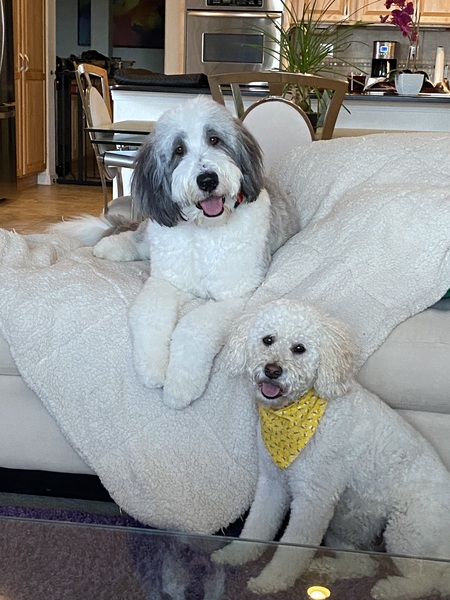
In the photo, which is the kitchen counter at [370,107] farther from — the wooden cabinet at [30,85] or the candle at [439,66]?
the wooden cabinet at [30,85]

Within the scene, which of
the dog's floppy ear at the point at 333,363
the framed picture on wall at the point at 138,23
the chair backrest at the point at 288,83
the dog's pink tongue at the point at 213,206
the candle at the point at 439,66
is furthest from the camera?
the framed picture on wall at the point at 138,23

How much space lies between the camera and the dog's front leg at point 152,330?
169 cm

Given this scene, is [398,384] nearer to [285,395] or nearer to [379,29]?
[285,395]

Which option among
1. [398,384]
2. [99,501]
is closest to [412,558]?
[398,384]

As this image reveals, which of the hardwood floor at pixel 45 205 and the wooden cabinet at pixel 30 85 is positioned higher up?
the wooden cabinet at pixel 30 85

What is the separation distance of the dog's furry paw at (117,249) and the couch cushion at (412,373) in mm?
795

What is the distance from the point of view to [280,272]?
73.7 inches

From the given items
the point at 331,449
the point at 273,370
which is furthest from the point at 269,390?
the point at 331,449

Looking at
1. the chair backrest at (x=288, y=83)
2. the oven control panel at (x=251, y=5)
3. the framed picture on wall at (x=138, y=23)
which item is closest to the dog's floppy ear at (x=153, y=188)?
the chair backrest at (x=288, y=83)

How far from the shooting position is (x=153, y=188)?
6.08 feet

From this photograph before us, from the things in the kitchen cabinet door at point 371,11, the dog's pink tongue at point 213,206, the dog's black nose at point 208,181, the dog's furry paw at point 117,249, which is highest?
the kitchen cabinet door at point 371,11

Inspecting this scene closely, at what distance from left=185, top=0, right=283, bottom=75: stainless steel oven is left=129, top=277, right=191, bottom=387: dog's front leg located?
5403 mm

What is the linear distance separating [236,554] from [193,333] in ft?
2.16

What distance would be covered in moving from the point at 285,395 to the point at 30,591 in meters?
0.60
